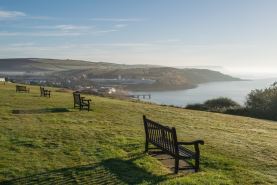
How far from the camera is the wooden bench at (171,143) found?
11.3 meters

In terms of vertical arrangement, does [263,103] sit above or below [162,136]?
below

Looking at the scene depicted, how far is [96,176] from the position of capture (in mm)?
10961

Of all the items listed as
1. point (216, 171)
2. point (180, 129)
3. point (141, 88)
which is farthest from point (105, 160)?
point (141, 88)

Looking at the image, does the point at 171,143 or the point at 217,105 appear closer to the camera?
the point at 171,143

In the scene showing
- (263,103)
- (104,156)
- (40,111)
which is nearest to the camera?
(104,156)

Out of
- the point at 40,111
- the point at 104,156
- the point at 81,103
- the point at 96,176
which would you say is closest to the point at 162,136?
the point at 104,156

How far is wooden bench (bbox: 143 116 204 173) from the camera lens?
1132 cm

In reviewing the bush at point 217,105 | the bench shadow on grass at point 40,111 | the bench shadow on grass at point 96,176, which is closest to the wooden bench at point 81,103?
the bench shadow on grass at point 40,111

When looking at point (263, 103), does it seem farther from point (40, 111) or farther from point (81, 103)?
point (40, 111)

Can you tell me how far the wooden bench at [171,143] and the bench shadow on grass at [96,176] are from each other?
877 mm

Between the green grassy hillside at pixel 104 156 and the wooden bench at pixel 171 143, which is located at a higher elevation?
the wooden bench at pixel 171 143

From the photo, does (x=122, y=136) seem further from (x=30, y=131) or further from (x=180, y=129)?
(x=180, y=129)

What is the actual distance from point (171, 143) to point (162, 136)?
653 mm

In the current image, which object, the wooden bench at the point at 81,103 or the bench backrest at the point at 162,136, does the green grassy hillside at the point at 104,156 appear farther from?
the wooden bench at the point at 81,103
